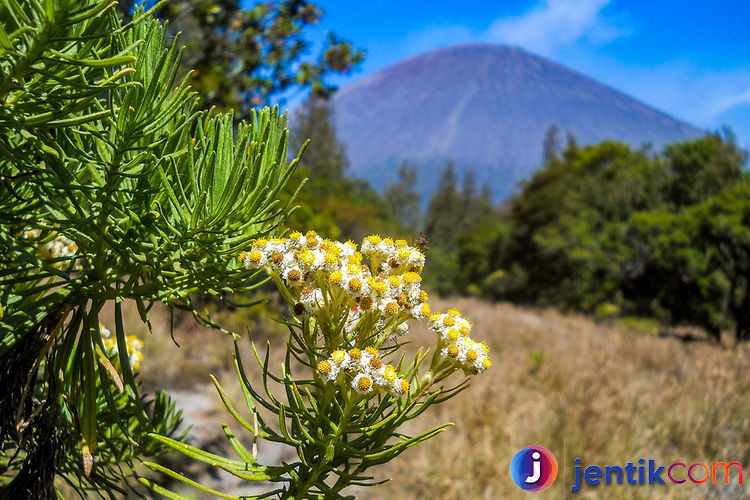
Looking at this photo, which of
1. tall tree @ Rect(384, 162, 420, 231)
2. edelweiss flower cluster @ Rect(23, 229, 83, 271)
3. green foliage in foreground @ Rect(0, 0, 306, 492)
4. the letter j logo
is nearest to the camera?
green foliage in foreground @ Rect(0, 0, 306, 492)

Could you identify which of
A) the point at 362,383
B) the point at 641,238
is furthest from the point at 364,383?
the point at 641,238

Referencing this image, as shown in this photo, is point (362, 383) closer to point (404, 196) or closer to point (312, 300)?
point (312, 300)

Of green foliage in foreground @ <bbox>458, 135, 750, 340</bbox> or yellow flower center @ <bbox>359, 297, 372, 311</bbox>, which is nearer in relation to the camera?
yellow flower center @ <bbox>359, 297, 372, 311</bbox>

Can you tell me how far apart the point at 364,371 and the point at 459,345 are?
0.15 metres

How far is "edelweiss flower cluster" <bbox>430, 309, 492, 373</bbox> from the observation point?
63cm

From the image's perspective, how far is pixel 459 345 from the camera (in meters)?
0.64

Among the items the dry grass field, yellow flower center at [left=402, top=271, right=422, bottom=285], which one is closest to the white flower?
yellow flower center at [left=402, top=271, right=422, bottom=285]

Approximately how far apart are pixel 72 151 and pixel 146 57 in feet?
0.45

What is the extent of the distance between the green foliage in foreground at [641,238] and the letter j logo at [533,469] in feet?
24.7

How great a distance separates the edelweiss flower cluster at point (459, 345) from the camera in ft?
2.08

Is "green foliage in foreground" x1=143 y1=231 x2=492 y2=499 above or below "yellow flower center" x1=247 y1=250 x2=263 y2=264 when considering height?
below

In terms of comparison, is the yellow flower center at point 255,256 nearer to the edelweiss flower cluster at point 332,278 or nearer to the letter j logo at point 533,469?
the edelweiss flower cluster at point 332,278

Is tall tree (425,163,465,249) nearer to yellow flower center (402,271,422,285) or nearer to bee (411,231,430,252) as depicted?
bee (411,231,430,252)

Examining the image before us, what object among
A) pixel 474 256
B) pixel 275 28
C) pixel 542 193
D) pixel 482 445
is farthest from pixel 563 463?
pixel 474 256
